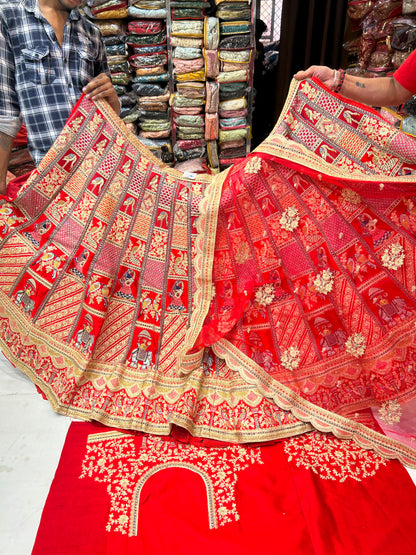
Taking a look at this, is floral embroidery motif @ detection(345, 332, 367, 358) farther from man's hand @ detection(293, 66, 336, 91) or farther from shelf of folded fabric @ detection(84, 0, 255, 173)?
shelf of folded fabric @ detection(84, 0, 255, 173)

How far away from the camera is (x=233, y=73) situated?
400 centimetres

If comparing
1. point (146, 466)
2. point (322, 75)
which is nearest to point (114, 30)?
point (322, 75)

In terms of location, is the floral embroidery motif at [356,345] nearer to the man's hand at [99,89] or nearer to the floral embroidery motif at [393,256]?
the floral embroidery motif at [393,256]

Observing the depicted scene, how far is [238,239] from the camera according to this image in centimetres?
170

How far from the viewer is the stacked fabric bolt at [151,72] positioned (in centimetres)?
386

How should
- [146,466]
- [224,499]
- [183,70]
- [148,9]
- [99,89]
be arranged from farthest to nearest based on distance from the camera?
[183,70] → [148,9] → [99,89] → [146,466] → [224,499]

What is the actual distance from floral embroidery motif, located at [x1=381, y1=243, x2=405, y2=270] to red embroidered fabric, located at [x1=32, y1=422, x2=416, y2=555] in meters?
0.65

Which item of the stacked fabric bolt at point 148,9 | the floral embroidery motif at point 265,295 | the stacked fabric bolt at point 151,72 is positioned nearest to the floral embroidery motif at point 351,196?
the floral embroidery motif at point 265,295

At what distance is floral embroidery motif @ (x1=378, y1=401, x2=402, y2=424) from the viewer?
1.54 metres

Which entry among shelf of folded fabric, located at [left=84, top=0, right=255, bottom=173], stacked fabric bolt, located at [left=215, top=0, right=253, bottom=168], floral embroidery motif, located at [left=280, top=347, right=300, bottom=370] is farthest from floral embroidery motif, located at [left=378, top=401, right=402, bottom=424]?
stacked fabric bolt, located at [left=215, top=0, right=253, bottom=168]

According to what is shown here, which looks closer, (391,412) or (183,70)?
(391,412)

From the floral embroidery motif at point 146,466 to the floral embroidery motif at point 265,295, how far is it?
0.54 meters

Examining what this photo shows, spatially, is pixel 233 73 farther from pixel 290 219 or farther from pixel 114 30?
pixel 290 219

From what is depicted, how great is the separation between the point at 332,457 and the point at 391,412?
275 millimetres
